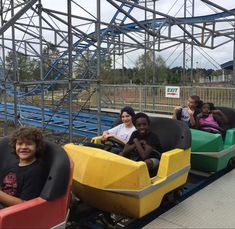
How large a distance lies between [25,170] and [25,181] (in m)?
0.07

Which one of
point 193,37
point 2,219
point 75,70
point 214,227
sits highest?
point 193,37

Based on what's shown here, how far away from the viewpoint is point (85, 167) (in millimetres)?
2594

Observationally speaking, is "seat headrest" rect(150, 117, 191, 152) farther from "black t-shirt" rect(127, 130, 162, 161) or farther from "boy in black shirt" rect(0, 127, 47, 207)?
"boy in black shirt" rect(0, 127, 47, 207)

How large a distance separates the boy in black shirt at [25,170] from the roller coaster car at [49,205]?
0.29 ft

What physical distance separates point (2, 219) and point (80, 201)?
1098 mm

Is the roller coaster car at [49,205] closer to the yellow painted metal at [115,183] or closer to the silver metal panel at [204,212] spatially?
the yellow painted metal at [115,183]

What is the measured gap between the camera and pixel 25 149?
2.13 m

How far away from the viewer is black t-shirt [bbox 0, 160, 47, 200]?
207 cm

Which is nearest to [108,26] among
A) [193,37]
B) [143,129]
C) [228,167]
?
[193,37]

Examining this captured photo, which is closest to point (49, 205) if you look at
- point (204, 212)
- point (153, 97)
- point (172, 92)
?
point (204, 212)

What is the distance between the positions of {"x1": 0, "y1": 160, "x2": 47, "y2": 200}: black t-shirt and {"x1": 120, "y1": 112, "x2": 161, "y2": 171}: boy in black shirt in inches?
38.3

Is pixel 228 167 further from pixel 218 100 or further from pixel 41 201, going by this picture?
pixel 218 100

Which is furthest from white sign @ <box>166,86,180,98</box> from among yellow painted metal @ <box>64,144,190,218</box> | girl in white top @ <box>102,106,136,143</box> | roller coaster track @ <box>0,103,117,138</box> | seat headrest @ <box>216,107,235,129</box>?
yellow painted metal @ <box>64,144,190,218</box>

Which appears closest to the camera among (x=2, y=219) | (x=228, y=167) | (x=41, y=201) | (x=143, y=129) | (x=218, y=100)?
(x=2, y=219)
